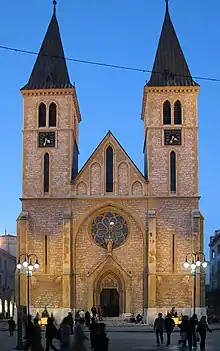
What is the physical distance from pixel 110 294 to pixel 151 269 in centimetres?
530

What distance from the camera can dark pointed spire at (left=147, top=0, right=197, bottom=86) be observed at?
60844 mm

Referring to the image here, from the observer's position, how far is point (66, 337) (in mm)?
21266

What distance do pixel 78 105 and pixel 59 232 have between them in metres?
13.5

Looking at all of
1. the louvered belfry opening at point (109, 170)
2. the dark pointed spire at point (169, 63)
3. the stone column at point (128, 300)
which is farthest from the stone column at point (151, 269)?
the dark pointed spire at point (169, 63)

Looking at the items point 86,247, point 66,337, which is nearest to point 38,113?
point 86,247

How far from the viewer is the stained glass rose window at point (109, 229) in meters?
58.9

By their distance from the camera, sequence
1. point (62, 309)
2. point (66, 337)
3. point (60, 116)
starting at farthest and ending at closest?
point (60, 116) < point (62, 309) < point (66, 337)

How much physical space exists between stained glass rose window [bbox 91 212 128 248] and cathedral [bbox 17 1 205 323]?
3.1 inches

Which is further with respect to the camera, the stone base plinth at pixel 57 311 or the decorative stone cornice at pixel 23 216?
the decorative stone cornice at pixel 23 216

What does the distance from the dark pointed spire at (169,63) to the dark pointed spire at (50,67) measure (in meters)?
7.38

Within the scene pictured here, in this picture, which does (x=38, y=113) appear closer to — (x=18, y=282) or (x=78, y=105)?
(x=78, y=105)

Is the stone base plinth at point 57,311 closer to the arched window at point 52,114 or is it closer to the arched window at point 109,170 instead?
the arched window at point 109,170

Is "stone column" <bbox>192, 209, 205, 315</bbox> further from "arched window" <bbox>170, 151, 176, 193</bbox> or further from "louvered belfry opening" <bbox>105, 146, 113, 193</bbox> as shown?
"louvered belfry opening" <bbox>105, 146, 113, 193</bbox>

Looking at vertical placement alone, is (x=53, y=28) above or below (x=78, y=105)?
above
